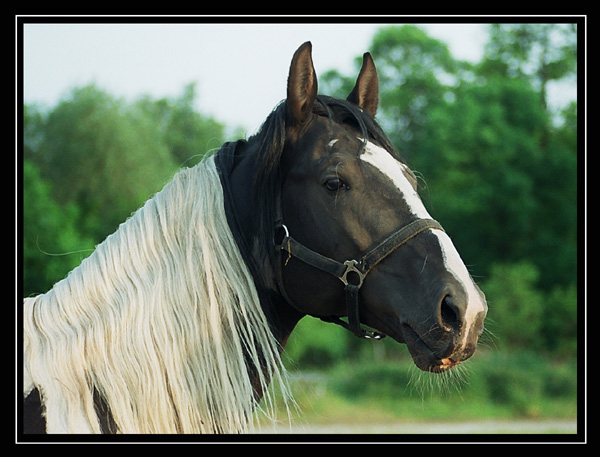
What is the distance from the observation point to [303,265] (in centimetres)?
291

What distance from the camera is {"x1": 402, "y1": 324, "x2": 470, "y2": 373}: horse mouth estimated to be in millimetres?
2646

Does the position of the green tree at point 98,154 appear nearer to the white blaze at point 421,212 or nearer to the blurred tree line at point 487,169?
the blurred tree line at point 487,169

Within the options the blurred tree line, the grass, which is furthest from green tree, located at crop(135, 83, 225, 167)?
the grass

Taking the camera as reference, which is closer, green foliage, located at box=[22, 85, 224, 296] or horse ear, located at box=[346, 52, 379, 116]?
horse ear, located at box=[346, 52, 379, 116]

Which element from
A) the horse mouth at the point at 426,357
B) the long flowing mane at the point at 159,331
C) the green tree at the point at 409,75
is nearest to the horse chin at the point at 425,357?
the horse mouth at the point at 426,357

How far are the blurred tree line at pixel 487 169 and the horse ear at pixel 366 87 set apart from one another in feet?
63.8

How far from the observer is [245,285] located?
2887 millimetres

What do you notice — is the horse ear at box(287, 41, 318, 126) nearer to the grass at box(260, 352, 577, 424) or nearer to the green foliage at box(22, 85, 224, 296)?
the grass at box(260, 352, 577, 424)

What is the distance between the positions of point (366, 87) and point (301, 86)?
2.11 ft

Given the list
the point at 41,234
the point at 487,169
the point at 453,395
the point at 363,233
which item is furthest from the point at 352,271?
the point at 487,169

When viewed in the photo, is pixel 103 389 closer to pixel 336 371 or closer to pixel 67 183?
pixel 336 371

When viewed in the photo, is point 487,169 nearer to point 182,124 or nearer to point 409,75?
point 409,75

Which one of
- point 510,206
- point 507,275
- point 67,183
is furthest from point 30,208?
point 510,206
